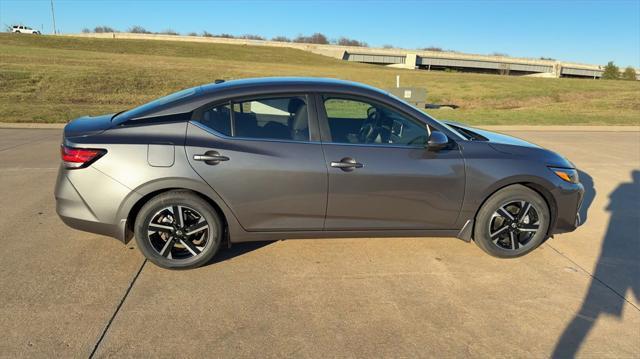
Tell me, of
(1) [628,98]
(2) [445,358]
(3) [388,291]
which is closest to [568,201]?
(3) [388,291]

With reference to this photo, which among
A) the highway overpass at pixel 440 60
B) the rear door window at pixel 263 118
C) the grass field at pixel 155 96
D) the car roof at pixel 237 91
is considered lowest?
the grass field at pixel 155 96

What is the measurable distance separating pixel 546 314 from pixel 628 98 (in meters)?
29.8

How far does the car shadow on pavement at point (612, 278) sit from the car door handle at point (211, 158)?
2673 millimetres

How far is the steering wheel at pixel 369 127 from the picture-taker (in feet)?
12.5

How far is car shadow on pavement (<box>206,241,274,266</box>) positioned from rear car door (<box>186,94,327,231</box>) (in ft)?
1.46

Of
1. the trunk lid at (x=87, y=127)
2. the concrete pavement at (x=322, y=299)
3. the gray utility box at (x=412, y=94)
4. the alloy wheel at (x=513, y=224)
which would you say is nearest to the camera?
the concrete pavement at (x=322, y=299)

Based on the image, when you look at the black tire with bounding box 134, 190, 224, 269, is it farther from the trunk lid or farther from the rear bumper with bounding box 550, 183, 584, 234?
the rear bumper with bounding box 550, 183, 584, 234

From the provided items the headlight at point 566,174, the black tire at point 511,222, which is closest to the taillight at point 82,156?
the black tire at point 511,222

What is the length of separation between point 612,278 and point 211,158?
349 cm

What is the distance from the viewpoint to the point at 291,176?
3.49 metres

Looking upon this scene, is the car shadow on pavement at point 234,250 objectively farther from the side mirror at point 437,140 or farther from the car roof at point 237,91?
the side mirror at point 437,140

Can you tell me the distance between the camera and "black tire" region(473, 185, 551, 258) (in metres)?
3.89

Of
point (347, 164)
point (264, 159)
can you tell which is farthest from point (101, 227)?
point (347, 164)

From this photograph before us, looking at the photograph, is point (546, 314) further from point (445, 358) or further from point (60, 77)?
point (60, 77)
